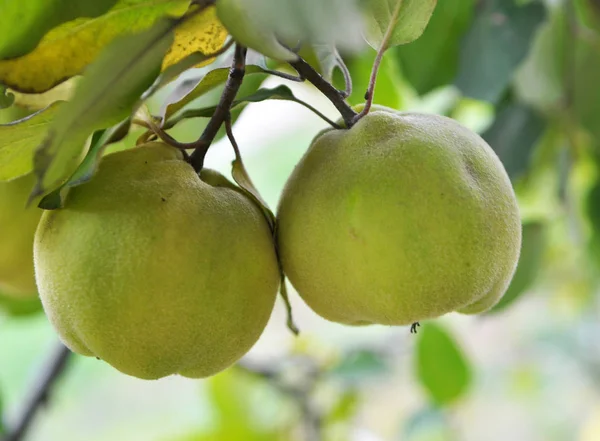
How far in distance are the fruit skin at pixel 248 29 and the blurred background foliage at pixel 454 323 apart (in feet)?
0.19

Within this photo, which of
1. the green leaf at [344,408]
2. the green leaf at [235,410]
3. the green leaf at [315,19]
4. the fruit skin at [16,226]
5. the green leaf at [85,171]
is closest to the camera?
the green leaf at [315,19]

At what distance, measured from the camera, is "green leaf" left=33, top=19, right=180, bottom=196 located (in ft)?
1.27

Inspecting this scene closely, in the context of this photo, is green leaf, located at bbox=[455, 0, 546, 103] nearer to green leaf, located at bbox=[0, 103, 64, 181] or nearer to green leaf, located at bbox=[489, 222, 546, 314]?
green leaf, located at bbox=[489, 222, 546, 314]

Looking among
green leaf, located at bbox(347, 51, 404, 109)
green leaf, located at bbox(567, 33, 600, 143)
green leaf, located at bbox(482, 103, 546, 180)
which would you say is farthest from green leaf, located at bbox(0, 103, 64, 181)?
green leaf, located at bbox(567, 33, 600, 143)

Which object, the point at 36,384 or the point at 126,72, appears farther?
the point at 36,384

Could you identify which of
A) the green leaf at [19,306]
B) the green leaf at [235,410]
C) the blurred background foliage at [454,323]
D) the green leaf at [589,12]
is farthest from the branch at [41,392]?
the green leaf at [589,12]

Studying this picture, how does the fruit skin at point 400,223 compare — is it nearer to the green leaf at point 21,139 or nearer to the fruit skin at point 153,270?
the fruit skin at point 153,270

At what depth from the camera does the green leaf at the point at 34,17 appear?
469mm

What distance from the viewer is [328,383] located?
1.56 m

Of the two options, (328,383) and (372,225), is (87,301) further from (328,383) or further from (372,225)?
(328,383)

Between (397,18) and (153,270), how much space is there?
0.25m

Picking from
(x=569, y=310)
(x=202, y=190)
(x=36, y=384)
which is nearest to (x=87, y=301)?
(x=202, y=190)

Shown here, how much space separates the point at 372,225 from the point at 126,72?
0.56 ft

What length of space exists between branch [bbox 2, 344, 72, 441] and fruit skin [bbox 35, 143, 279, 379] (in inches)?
23.4
